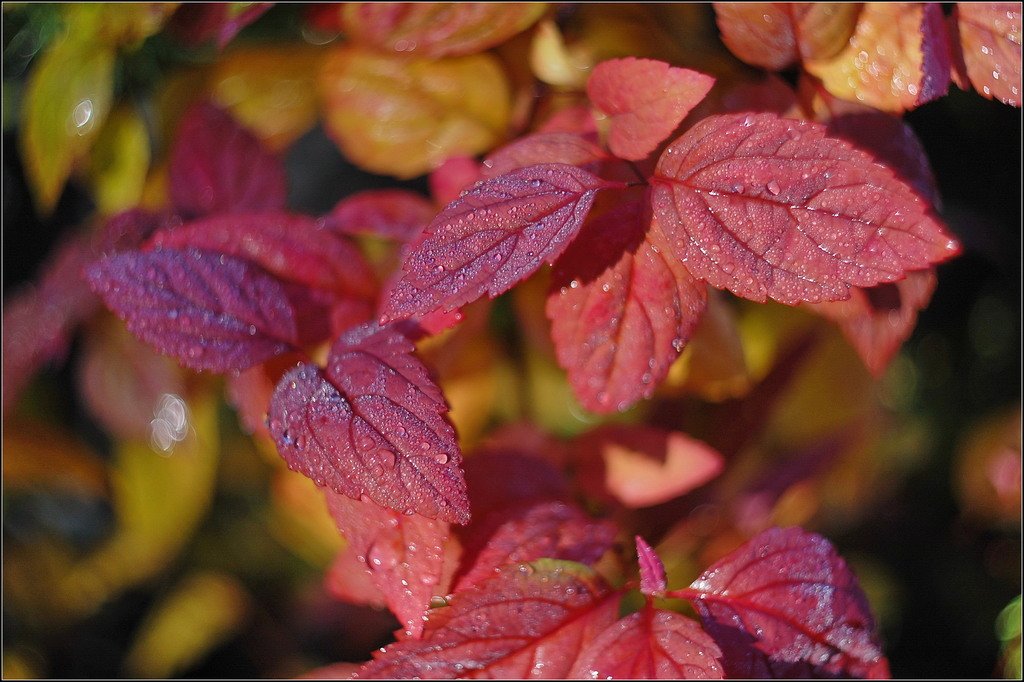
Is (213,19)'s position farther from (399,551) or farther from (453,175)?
(399,551)

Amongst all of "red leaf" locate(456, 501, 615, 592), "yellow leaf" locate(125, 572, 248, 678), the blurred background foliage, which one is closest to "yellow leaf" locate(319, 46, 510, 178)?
the blurred background foliage

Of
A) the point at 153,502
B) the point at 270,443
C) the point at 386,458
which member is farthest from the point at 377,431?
the point at 153,502

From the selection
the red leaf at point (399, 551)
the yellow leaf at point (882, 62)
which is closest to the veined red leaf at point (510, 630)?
Answer: the red leaf at point (399, 551)

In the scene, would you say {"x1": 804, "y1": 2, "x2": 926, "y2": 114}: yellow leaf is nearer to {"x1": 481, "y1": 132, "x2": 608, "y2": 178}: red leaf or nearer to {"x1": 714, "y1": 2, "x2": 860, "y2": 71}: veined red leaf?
{"x1": 714, "y1": 2, "x2": 860, "y2": 71}: veined red leaf

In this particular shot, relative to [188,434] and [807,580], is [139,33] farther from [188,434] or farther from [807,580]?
[807,580]

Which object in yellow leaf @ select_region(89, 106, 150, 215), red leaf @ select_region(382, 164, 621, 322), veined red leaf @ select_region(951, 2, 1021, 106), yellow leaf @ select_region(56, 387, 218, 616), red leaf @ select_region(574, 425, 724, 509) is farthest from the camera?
yellow leaf @ select_region(56, 387, 218, 616)
